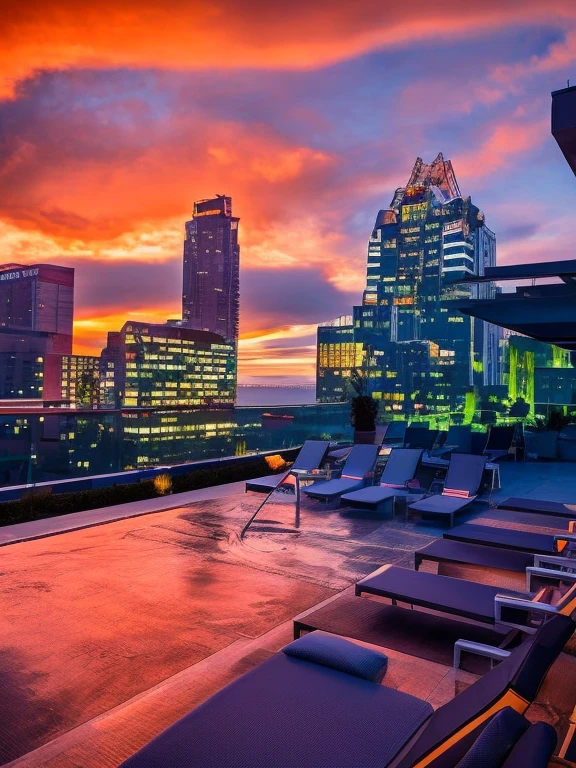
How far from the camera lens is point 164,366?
110500mm

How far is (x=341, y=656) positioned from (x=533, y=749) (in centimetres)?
153

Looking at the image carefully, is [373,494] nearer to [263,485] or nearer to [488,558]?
[263,485]

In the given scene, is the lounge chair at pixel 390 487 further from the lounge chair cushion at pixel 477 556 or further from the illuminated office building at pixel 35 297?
the illuminated office building at pixel 35 297

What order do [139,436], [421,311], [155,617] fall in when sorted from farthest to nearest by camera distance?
[421,311]
[139,436]
[155,617]

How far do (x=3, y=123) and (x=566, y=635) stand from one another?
923 inches

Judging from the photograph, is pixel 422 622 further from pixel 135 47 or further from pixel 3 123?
pixel 3 123

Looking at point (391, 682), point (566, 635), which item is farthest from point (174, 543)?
point (566, 635)

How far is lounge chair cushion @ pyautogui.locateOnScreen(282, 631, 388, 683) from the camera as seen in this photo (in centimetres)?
266

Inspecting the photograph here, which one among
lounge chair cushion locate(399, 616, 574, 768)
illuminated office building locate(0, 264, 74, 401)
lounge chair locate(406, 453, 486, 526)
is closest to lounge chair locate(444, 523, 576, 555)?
lounge chair locate(406, 453, 486, 526)

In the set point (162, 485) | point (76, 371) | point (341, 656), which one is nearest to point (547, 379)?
point (162, 485)

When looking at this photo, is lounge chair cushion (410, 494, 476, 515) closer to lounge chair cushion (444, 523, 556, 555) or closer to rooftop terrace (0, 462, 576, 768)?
rooftop terrace (0, 462, 576, 768)

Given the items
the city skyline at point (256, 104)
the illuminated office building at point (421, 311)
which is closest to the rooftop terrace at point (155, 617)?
the city skyline at point (256, 104)

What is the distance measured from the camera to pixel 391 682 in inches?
129

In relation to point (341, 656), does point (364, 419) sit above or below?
above
